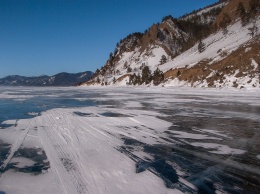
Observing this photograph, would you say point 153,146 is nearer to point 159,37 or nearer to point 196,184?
point 196,184

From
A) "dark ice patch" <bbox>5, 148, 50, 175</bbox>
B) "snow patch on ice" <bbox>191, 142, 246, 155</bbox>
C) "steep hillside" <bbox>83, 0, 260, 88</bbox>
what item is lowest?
"snow patch on ice" <bbox>191, 142, 246, 155</bbox>

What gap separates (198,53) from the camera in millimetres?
88250

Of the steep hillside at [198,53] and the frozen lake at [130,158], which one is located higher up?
the steep hillside at [198,53]

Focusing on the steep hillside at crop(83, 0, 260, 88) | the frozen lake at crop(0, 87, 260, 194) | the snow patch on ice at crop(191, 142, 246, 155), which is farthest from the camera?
the steep hillside at crop(83, 0, 260, 88)

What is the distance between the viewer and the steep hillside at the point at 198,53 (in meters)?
41.2

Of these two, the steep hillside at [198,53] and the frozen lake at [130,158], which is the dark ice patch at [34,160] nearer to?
the frozen lake at [130,158]

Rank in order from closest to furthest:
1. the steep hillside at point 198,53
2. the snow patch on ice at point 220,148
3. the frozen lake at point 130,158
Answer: the frozen lake at point 130,158 → the snow patch on ice at point 220,148 → the steep hillside at point 198,53

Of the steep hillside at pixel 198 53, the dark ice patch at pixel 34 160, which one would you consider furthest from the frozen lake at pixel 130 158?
the steep hillside at pixel 198 53

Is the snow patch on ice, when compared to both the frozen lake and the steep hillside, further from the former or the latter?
the steep hillside

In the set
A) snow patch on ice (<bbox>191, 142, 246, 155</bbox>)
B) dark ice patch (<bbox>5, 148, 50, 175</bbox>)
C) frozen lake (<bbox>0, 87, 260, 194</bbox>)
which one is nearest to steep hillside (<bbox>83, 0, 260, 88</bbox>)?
frozen lake (<bbox>0, 87, 260, 194</bbox>)

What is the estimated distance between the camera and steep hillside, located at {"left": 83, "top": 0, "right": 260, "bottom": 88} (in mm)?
41219

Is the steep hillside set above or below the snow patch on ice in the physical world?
above

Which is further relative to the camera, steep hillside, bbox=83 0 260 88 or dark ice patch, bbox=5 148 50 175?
steep hillside, bbox=83 0 260 88

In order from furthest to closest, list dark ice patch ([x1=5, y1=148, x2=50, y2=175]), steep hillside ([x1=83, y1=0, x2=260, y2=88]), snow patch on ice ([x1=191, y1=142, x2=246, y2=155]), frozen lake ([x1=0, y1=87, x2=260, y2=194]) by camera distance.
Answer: steep hillside ([x1=83, y1=0, x2=260, y2=88]), snow patch on ice ([x1=191, y1=142, x2=246, y2=155]), dark ice patch ([x1=5, y1=148, x2=50, y2=175]), frozen lake ([x1=0, y1=87, x2=260, y2=194])
